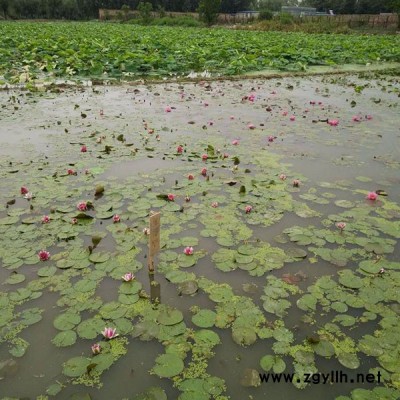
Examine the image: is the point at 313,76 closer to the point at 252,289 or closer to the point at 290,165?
the point at 290,165

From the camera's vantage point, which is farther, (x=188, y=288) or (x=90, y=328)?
(x=188, y=288)

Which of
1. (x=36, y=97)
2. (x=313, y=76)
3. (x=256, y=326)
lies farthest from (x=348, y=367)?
(x=313, y=76)

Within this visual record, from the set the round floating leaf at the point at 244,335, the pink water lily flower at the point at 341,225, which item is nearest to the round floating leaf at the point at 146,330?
the round floating leaf at the point at 244,335

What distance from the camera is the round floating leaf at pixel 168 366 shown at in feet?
6.23

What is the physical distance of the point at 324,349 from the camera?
2.04m

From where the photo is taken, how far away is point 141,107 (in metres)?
7.20

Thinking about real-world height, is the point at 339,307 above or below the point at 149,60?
below

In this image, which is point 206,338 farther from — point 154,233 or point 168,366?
point 154,233

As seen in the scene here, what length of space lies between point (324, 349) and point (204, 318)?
0.73 meters

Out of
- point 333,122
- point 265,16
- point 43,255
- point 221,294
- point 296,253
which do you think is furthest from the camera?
point 265,16

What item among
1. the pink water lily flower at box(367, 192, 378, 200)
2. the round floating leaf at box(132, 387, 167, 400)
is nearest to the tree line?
the pink water lily flower at box(367, 192, 378, 200)

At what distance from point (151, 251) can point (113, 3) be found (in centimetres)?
7196

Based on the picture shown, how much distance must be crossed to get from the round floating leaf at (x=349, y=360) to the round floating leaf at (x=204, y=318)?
76 cm

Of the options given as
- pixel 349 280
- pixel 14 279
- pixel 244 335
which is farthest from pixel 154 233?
pixel 349 280
